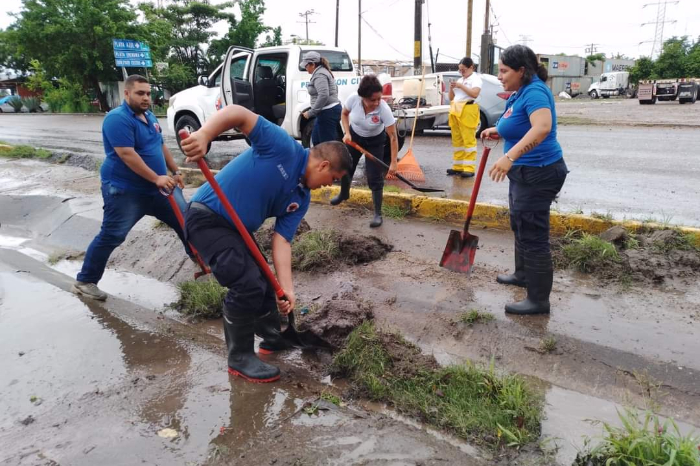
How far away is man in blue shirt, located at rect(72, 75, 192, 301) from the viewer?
3.85 metres

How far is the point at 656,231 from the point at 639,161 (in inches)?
182

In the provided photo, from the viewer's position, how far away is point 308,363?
10.5 ft

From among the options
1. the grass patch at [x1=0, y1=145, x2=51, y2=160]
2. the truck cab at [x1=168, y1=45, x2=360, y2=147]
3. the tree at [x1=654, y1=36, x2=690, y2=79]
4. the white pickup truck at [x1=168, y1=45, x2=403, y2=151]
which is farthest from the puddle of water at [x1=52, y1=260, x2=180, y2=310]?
the tree at [x1=654, y1=36, x2=690, y2=79]

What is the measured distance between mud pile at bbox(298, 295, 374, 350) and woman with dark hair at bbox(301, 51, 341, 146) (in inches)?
137

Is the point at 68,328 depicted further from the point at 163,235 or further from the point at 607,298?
the point at 607,298

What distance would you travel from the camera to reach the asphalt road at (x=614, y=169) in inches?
226

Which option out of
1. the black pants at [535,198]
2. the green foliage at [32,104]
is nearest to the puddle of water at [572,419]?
the black pants at [535,198]

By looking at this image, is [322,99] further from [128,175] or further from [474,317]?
[474,317]

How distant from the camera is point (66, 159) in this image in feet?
33.2

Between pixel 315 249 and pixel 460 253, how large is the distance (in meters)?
1.29

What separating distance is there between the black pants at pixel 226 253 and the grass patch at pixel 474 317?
1.47m

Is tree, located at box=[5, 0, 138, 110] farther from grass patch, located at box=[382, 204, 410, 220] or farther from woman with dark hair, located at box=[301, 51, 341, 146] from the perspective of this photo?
grass patch, located at box=[382, 204, 410, 220]

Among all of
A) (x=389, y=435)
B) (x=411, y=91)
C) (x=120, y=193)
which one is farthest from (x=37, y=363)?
(x=411, y=91)

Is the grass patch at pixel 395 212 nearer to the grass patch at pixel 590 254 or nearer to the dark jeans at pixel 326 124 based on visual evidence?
the dark jeans at pixel 326 124
